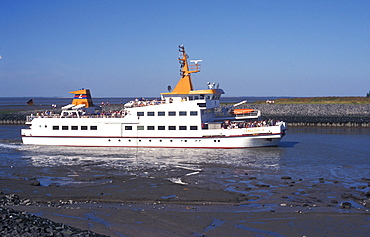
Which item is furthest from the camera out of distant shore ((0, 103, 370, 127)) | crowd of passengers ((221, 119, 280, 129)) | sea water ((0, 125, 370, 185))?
distant shore ((0, 103, 370, 127))

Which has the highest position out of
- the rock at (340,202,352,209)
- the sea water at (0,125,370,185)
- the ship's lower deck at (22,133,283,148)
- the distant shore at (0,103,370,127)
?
the distant shore at (0,103,370,127)

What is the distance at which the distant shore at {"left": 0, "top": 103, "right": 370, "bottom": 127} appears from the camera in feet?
176

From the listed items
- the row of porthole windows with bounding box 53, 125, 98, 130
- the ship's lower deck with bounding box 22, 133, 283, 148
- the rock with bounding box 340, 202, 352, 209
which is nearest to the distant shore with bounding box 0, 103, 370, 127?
the ship's lower deck with bounding box 22, 133, 283, 148

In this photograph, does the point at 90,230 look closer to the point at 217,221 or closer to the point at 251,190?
the point at 217,221

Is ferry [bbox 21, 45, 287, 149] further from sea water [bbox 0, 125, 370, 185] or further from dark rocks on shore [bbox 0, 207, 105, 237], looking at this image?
dark rocks on shore [bbox 0, 207, 105, 237]

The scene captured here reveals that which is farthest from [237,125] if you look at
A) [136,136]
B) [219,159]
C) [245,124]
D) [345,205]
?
[345,205]

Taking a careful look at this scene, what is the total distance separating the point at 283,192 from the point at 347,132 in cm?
2995

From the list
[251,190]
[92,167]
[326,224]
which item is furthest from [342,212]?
[92,167]

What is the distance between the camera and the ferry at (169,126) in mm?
31703

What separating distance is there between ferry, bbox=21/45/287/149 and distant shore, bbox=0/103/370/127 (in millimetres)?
21907

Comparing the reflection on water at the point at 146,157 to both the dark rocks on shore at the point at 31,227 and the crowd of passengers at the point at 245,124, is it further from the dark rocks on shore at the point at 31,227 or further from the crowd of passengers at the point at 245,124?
the dark rocks on shore at the point at 31,227

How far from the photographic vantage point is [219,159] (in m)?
27.5

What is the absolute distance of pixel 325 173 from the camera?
893 inches

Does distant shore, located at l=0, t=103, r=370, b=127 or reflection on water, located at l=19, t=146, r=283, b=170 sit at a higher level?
distant shore, located at l=0, t=103, r=370, b=127
